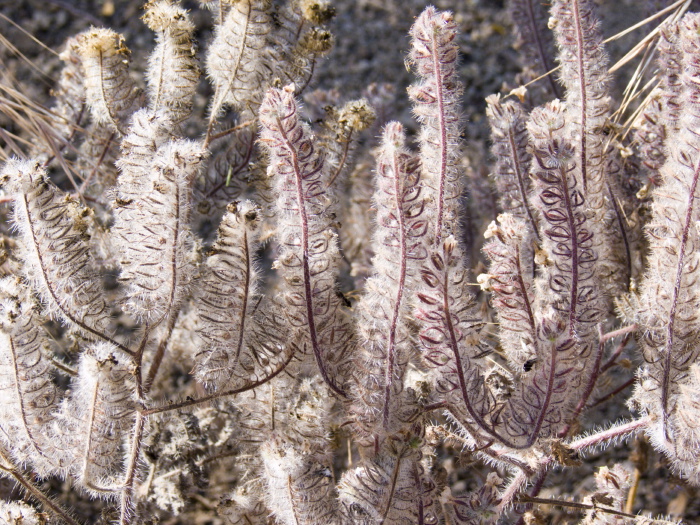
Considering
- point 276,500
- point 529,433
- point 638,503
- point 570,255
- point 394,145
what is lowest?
point 638,503

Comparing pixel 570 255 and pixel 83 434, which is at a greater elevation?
pixel 570 255

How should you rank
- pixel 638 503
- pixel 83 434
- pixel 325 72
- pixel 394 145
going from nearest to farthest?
pixel 394 145 → pixel 83 434 → pixel 638 503 → pixel 325 72

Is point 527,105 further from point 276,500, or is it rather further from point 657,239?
point 276,500

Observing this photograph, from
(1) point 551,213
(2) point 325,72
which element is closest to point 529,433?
(1) point 551,213

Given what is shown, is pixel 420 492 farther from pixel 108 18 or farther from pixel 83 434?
pixel 108 18

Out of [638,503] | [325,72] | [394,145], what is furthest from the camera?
[325,72]

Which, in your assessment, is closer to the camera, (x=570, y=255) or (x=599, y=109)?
(x=570, y=255)

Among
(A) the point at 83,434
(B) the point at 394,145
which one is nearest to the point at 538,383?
(B) the point at 394,145
